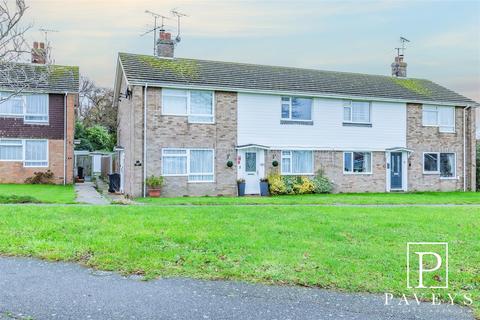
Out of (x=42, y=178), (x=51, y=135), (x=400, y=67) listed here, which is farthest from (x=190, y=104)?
(x=400, y=67)

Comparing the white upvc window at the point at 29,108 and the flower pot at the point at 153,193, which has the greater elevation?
the white upvc window at the point at 29,108

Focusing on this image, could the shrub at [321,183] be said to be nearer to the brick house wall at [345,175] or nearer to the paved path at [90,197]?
the brick house wall at [345,175]

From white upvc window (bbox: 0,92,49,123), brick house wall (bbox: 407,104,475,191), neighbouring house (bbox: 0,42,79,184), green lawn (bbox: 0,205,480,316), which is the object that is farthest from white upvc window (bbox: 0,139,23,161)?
brick house wall (bbox: 407,104,475,191)

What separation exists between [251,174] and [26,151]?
45.0 feet

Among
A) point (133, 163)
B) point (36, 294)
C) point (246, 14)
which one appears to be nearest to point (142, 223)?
point (36, 294)

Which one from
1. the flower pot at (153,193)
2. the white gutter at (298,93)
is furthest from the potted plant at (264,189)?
the flower pot at (153,193)

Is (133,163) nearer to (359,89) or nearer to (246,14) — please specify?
(246,14)

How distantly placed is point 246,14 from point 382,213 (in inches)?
342

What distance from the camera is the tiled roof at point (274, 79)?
2273 centimetres

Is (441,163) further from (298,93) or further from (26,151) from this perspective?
(26,151)

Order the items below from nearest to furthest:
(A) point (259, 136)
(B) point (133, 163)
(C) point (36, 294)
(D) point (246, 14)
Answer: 1. (C) point (36, 294)
2. (D) point (246, 14)
3. (B) point (133, 163)
4. (A) point (259, 136)

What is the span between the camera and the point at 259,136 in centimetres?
2394

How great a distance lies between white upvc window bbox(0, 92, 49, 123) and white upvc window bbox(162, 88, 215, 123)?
986 centimetres

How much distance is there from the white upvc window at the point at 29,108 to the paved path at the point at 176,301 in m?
23.0
